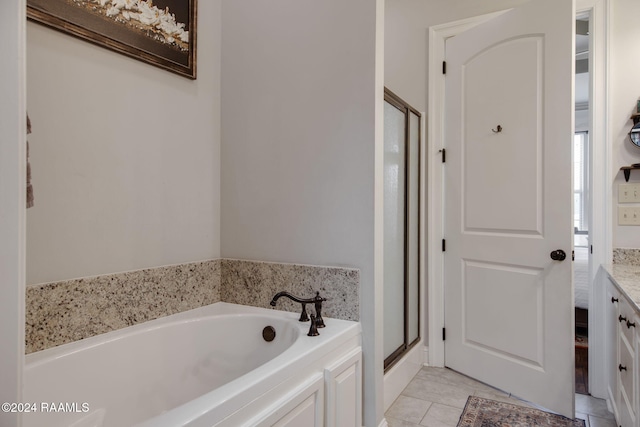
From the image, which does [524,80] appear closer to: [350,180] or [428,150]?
[428,150]

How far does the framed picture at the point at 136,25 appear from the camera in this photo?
4.59 feet

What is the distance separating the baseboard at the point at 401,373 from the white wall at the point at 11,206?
1.79 metres

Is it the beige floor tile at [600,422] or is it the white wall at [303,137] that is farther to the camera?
the beige floor tile at [600,422]

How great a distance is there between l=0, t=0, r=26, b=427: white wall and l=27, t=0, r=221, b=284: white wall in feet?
2.15

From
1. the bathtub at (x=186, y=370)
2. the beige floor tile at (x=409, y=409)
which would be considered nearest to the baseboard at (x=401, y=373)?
the beige floor tile at (x=409, y=409)

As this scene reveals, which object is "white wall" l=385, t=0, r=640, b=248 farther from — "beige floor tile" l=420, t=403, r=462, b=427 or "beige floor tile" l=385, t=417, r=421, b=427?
"beige floor tile" l=385, t=417, r=421, b=427

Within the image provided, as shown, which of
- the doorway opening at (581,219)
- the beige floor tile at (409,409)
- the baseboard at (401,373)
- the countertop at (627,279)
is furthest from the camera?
the doorway opening at (581,219)

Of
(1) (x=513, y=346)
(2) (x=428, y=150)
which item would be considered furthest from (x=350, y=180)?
(1) (x=513, y=346)

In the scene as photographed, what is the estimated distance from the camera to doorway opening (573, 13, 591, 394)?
2.57 m

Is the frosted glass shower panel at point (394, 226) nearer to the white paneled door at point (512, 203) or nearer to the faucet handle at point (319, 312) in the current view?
the white paneled door at point (512, 203)

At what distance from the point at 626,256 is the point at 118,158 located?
2.75 metres

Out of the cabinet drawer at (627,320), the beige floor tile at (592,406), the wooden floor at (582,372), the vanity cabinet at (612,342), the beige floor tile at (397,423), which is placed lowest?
the wooden floor at (582,372)

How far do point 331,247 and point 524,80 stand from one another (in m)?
1.59

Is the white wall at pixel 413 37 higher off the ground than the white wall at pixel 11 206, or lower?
higher
